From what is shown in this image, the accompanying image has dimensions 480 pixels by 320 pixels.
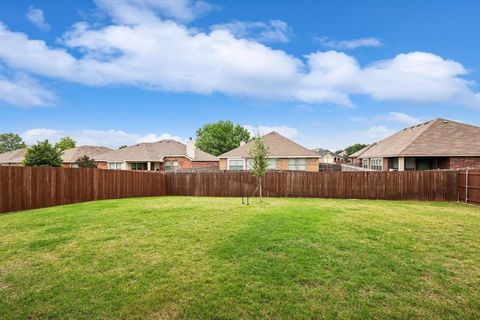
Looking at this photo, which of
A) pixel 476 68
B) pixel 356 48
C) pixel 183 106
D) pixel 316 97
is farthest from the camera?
pixel 183 106

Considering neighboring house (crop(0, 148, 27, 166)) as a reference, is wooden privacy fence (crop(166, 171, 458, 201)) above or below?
below

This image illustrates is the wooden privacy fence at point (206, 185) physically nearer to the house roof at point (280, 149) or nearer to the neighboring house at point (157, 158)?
the house roof at point (280, 149)

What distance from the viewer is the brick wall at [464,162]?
71.6 feet

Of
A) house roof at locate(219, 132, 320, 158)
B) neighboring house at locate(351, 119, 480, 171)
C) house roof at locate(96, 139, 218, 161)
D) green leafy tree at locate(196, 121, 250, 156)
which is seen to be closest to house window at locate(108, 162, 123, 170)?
house roof at locate(96, 139, 218, 161)

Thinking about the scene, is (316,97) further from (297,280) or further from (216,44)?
(297,280)

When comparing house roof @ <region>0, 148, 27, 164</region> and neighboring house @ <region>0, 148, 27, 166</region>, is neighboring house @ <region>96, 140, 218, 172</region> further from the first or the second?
house roof @ <region>0, 148, 27, 164</region>

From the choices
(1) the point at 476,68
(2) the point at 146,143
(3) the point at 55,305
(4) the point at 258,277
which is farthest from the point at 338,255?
(2) the point at 146,143

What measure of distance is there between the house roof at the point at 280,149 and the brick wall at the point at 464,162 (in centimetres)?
994

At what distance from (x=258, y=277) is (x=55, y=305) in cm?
266

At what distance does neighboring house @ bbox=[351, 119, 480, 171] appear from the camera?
22.1m

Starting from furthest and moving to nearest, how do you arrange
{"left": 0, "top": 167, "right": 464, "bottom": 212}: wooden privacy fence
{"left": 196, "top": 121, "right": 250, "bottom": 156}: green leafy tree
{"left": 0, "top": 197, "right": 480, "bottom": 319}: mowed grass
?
{"left": 196, "top": 121, "right": 250, "bottom": 156}: green leafy tree, {"left": 0, "top": 167, "right": 464, "bottom": 212}: wooden privacy fence, {"left": 0, "top": 197, "right": 480, "bottom": 319}: mowed grass

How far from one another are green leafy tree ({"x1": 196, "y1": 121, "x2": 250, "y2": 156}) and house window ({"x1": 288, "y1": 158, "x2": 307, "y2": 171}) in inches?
1687

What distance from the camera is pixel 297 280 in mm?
4465

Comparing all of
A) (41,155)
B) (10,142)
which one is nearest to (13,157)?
(41,155)
